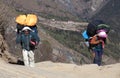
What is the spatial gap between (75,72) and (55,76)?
3270 millimetres

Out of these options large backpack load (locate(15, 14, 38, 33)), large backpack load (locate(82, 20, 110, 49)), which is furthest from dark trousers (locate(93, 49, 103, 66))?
large backpack load (locate(15, 14, 38, 33))

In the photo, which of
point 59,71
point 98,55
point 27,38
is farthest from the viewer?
point 98,55

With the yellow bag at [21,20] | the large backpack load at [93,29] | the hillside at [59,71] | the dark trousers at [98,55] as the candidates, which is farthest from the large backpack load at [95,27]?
the yellow bag at [21,20]

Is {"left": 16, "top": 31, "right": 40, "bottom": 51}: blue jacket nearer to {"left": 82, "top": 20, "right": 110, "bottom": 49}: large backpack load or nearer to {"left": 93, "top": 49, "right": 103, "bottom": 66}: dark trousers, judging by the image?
{"left": 82, "top": 20, "right": 110, "bottom": 49}: large backpack load

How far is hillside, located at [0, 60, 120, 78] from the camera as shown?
1170 cm

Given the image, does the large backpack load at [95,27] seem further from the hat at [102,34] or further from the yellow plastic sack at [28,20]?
the yellow plastic sack at [28,20]

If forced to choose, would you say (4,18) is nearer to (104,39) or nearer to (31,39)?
(31,39)

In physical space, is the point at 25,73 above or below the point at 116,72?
above

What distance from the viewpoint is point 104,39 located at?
18.5 metres

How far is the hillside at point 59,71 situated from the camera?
11703 millimetres

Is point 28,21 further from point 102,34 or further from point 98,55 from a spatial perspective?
point 98,55

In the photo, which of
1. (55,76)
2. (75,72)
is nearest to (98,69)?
(75,72)

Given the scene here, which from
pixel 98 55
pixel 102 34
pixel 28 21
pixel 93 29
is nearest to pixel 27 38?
pixel 28 21

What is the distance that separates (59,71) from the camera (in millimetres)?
15844
